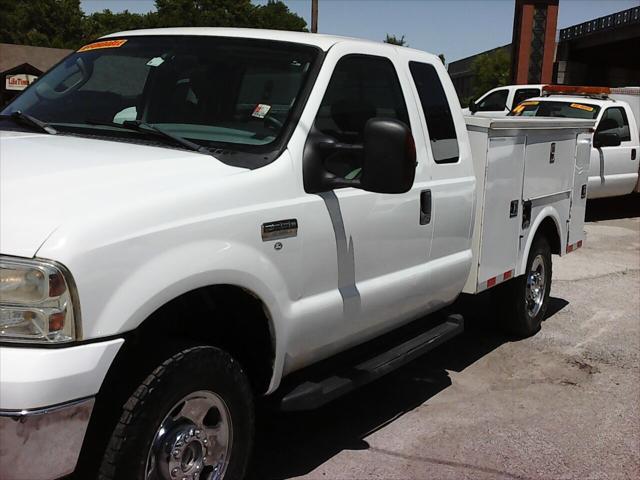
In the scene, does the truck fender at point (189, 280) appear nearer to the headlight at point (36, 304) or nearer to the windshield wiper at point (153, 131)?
the headlight at point (36, 304)

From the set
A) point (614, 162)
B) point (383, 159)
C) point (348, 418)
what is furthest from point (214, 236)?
point (614, 162)

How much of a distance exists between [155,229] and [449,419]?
263cm

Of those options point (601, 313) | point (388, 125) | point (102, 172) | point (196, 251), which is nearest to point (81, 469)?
point (196, 251)

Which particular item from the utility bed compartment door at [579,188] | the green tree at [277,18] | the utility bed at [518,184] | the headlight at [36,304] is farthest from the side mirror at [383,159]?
the green tree at [277,18]

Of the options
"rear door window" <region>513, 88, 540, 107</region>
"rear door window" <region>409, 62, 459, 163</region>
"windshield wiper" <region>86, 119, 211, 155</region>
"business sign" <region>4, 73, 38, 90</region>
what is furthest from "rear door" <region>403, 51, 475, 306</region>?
"business sign" <region>4, 73, 38, 90</region>

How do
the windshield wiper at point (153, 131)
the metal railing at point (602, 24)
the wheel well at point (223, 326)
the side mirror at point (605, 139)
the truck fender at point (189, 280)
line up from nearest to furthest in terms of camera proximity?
1. the truck fender at point (189, 280)
2. the wheel well at point (223, 326)
3. the windshield wiper at point (153, 131)
4. the side mirror at point (605, 139)
5. the metal railing at point (602, 24)

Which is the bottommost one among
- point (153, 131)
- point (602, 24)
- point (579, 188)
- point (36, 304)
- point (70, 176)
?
point (579, 188)

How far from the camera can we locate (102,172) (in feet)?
9.09

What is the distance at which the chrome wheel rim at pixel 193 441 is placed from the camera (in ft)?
9.27

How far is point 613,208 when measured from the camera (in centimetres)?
1462

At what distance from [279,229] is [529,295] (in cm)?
360

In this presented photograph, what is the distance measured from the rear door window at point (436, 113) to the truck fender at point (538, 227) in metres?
1.41

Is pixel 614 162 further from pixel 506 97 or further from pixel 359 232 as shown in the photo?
pixel 359 232

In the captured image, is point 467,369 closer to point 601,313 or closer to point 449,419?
point 449,419
